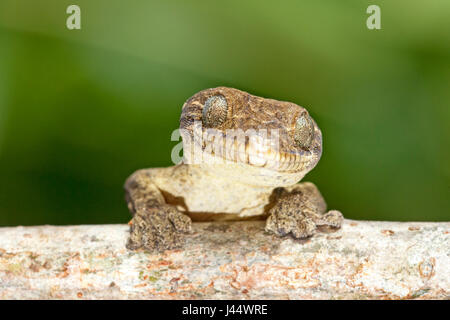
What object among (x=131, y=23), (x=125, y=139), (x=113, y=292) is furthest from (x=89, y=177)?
(x=113, y=292)

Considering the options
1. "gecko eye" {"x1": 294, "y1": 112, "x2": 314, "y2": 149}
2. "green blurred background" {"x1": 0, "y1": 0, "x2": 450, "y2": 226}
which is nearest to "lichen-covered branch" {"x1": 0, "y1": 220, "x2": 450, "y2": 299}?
"gecko eye" {"x1": 294, "y1": 112, "x2": 314, "y2": 149}

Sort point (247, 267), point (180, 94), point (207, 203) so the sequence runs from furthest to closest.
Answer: point (180, 94) → point (207, 203) → point (247, 267)

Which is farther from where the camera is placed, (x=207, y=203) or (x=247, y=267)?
(x=207, y=203)

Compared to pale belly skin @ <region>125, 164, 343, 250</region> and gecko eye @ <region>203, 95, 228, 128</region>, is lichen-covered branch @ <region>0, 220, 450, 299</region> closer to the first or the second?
pale belly skin @ <region>125, 164, 343, 250</region>

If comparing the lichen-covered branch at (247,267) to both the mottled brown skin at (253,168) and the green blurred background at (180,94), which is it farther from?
the green blurred background at (180,94)

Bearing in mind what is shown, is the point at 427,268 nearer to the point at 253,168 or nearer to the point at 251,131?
the point at 253,168

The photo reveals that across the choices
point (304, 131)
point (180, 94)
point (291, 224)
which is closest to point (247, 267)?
point (291, 224)

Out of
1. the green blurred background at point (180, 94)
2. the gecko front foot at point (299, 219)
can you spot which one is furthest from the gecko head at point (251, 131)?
the green blurred background at point (180, 94)
